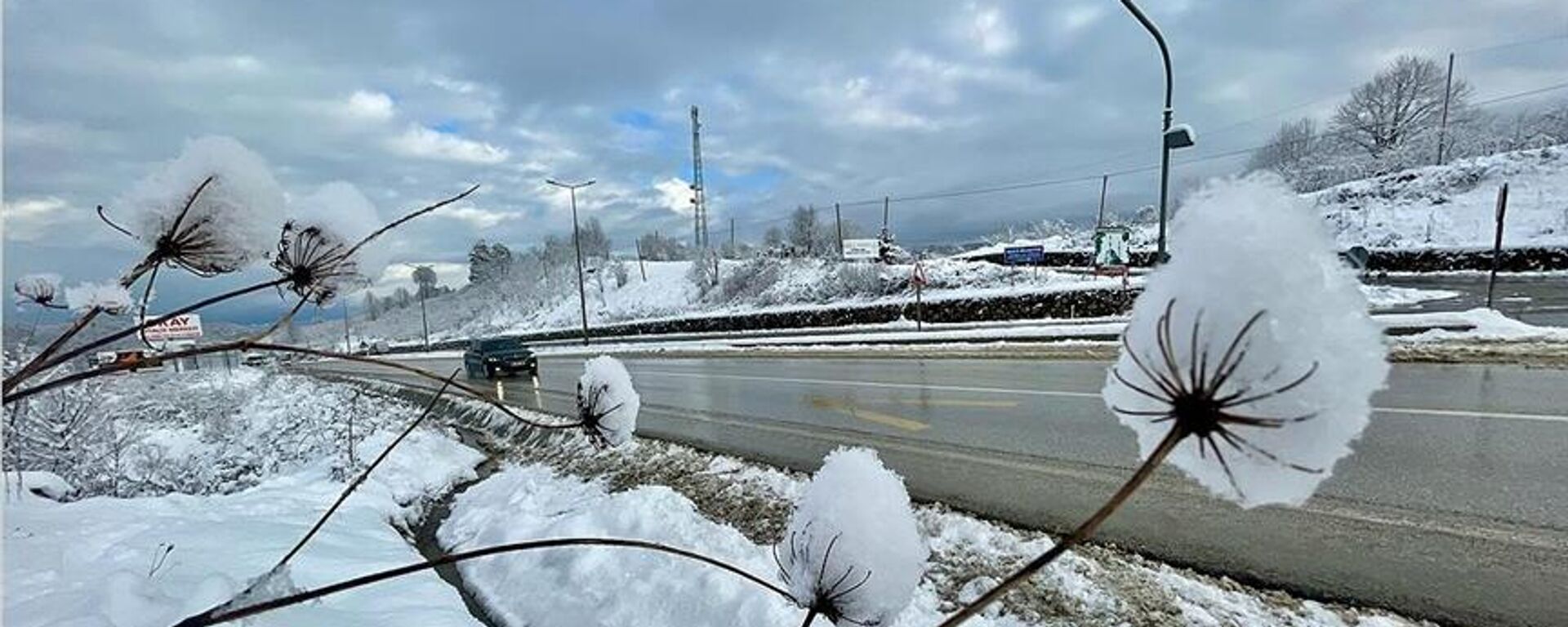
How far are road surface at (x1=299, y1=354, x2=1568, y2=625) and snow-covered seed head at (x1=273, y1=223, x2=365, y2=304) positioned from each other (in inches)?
195

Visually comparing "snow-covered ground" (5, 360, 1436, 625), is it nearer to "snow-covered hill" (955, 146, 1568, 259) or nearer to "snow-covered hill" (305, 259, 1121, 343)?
"snow-covered hill" (305, 259, 1121, 343)

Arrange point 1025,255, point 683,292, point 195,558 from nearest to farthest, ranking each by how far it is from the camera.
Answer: point 195,558 < point 1025,255 < point 683,292

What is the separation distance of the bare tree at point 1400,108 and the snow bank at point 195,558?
193 feet

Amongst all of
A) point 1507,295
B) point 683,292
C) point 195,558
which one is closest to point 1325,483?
point 195,558

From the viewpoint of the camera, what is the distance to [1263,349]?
596 mm

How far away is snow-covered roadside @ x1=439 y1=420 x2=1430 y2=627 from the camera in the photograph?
396 centimetres

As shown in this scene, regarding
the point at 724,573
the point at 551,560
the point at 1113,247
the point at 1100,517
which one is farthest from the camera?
the point at 1113,247

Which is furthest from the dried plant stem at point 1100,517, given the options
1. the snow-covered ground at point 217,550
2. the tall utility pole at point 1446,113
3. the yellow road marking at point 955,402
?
the tall utility pole at point 1446,113

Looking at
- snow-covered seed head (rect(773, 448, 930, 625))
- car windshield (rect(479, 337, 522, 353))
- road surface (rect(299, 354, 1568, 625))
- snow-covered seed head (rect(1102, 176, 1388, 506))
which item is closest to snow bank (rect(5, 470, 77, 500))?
road surface (rect(299, 354, 1568, 625))

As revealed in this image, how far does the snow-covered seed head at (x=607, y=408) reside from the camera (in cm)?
128

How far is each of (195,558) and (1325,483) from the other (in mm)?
8120

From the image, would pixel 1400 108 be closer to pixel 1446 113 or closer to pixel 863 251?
pixel 1446 113

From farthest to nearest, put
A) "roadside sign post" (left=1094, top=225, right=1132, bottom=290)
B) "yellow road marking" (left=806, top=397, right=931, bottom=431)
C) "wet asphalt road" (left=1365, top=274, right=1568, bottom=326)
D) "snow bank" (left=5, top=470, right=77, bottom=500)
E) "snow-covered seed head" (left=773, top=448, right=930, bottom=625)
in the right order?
"roadside sign post" (left=1094, top=225, right=1132, bottom=290) < "wet asphalt road" (left=1365, top=274, right=1568, bottom=326) < "yellow road marking" (left=806, top=397, right=931, bottom=431) < "snow bank" (left=5, top=470, right=77, bottom=500) < "snow-covered seed head" (left=773, top=448, right=930, bottom=625)

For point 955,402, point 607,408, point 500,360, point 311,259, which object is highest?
point 311,259
